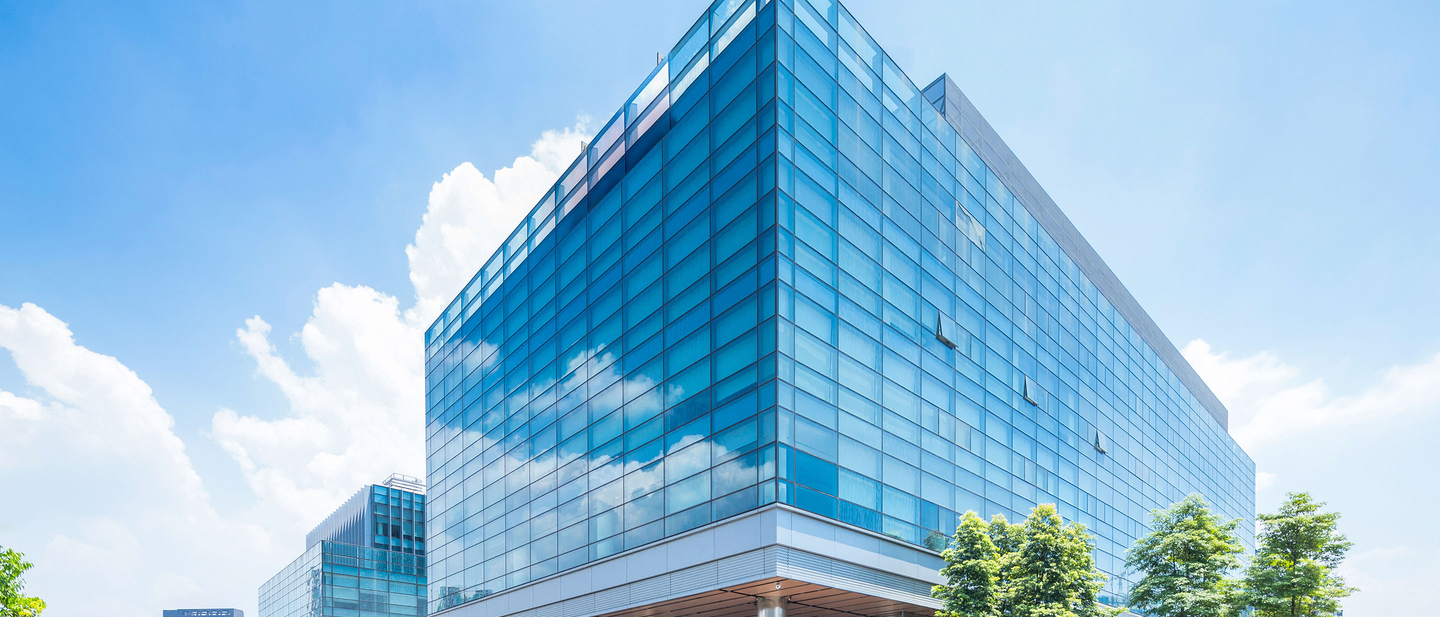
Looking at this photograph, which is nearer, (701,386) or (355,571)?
(701,386)

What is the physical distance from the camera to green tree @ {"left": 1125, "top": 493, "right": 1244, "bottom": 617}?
33.8m

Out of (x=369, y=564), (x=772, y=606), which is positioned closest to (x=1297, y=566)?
(x=772, y=606)

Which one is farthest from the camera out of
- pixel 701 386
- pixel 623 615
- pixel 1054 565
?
pixel 623 615

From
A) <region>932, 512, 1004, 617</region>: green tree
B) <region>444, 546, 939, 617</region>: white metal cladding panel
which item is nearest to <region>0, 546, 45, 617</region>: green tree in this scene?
<region>444, 546, 939, 617</region>: white metal cladding panel

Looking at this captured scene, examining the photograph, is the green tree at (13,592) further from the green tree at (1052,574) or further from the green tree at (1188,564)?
the green tree at (1188,564)

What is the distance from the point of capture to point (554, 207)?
152 ft

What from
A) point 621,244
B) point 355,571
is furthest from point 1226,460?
point 355,571

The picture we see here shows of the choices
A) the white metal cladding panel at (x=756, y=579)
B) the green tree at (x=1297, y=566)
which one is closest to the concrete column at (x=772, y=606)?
the white metal cladding panel at (x=756, y=579)

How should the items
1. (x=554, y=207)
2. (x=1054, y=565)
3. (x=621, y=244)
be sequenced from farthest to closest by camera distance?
(x=554, y=207)
(x=621, y=244)
(x=1054, y=565)

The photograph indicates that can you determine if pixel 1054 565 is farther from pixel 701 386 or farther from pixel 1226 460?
pixel 1226 460

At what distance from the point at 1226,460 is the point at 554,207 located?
67960 mm

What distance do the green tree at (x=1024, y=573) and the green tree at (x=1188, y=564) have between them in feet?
21.1

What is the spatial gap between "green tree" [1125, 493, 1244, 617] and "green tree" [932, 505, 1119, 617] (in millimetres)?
6446

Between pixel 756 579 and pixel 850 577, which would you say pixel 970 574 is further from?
pixel 756 579
